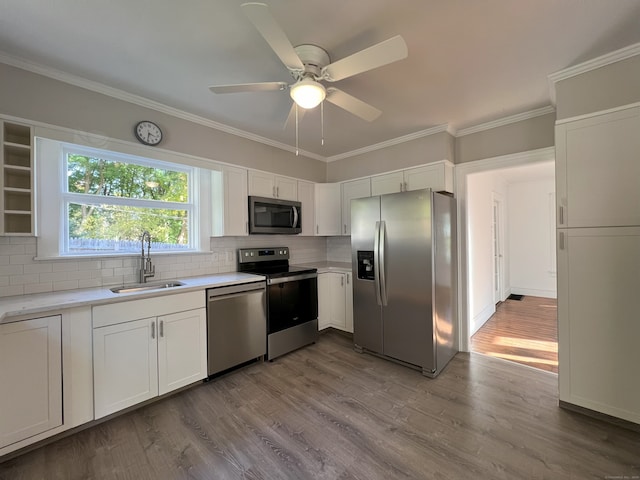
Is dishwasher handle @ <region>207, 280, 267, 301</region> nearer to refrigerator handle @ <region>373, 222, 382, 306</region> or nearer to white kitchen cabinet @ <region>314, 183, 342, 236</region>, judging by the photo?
refrigerator handle @ <region>373, 222, 382, 306</region>

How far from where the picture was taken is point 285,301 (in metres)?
3.11

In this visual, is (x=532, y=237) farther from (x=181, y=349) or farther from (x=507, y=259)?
(x=181, y=349)

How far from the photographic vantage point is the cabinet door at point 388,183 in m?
3.38

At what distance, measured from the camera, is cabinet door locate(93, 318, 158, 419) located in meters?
1.92

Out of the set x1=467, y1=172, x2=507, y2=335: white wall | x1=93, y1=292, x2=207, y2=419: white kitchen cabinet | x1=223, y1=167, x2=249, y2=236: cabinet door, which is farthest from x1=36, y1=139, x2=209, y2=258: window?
x1=467, y1=172, x2=507, y2=335: white wall

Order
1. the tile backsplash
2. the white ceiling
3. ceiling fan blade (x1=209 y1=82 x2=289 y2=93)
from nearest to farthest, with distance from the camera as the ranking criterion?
the white ceiling < ceiling fan blade (x1=209 y1=82 x2=289 y2=93) < the tile backsplash

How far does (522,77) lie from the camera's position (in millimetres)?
2156

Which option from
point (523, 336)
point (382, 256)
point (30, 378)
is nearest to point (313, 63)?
point (382, 256)

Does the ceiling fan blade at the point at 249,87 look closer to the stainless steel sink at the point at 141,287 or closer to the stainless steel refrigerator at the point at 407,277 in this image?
the stainless steel refrigerator at the point at 407,277

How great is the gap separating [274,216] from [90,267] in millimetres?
1862

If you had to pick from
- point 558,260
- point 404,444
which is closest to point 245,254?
point 404,444

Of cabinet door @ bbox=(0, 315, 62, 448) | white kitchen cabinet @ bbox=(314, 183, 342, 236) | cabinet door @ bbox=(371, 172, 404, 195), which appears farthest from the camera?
white kitchen cabinet @ bbox=(314, 183, 342, 236)

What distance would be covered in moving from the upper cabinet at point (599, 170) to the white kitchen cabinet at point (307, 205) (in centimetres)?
270

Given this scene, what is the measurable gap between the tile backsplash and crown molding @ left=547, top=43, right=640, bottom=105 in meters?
3.30
